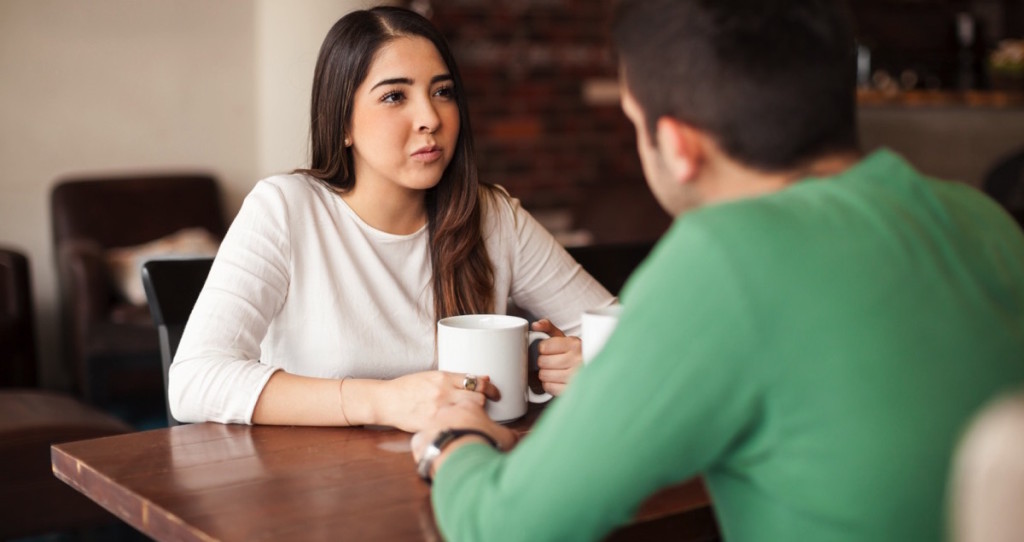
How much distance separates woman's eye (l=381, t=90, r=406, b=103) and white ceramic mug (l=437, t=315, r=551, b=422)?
1.74 ft

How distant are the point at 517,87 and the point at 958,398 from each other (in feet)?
16.5

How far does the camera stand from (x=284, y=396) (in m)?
1.40

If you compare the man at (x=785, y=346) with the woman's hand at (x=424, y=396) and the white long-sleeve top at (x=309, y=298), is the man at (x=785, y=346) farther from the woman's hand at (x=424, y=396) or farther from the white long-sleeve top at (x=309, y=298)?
the white long-sleeve top at (x=309, y=298)

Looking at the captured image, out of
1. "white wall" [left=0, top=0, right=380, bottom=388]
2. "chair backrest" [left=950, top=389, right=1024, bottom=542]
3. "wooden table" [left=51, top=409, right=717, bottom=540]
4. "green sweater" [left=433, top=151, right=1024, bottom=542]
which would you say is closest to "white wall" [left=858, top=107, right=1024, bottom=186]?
"white wall" [left=0, top=0, right=380, bottom=388]

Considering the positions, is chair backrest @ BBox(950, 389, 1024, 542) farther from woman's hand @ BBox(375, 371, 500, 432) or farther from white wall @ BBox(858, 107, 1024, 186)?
white wall @ BBox(858, 107, 1024, 186)

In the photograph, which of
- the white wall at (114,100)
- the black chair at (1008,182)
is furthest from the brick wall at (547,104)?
the black chair at (1008,182)

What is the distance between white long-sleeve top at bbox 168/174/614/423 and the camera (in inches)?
57.5

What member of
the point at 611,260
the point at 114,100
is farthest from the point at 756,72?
the point at 114,100

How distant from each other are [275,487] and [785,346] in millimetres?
562

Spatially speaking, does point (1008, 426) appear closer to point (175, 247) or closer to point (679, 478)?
point (679, 478)

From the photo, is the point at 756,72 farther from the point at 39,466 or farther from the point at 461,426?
the point at 39,466

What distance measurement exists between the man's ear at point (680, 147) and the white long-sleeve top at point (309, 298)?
0.69 meters

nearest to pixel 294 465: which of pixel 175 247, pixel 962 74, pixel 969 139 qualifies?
pixel 175 247

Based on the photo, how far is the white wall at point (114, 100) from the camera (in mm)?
4746
